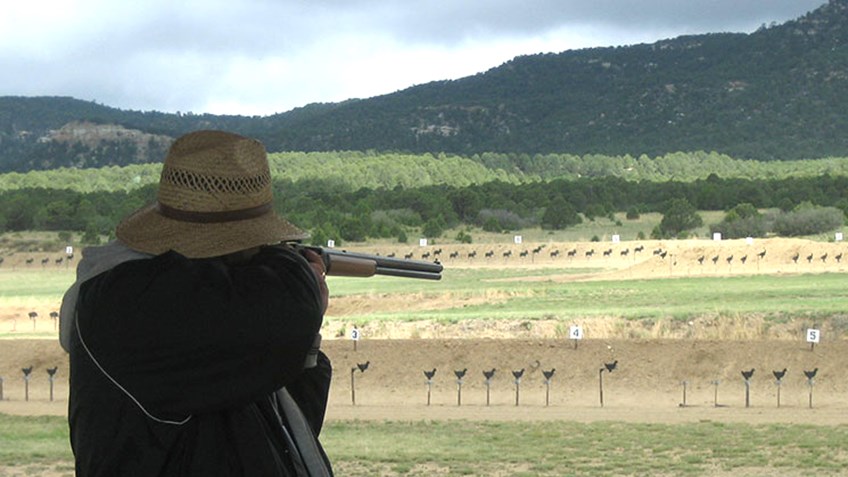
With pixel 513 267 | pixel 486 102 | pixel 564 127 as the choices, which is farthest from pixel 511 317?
pixel 486 102

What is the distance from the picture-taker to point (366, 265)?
3164 millimetres

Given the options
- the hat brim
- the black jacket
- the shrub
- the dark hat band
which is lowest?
the shrub

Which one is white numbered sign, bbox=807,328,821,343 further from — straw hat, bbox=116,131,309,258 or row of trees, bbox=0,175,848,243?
row of trees, bbox=0,175,848,243

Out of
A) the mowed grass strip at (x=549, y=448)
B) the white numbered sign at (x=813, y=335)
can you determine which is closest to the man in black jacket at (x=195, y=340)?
the mowed grass strip at (x=549, y=448)

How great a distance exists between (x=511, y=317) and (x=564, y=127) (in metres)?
109

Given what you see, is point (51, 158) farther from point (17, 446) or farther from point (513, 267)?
point (17, 446)

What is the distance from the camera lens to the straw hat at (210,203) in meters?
Answer: 2.57

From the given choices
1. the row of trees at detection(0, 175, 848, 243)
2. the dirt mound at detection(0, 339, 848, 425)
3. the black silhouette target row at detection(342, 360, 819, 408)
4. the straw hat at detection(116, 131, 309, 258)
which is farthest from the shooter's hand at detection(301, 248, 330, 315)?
the row of trees at detection(0, 175, 848, 243)

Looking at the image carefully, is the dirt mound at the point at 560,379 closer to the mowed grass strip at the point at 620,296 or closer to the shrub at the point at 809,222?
the mowed grass strip at the point at 620,296

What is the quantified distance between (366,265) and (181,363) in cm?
78

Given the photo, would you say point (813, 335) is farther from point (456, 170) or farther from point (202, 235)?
point (456, 170)

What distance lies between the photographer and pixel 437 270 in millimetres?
3521

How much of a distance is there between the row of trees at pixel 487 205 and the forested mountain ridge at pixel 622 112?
138 feet

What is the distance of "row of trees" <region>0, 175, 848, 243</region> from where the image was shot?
2395 inches
